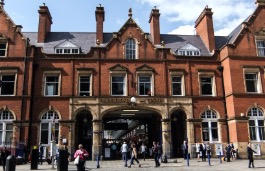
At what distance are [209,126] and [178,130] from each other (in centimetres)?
412

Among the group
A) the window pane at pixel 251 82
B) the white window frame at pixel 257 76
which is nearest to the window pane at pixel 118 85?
the white window frame at pixel 257 76

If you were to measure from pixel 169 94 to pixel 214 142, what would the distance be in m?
6.55

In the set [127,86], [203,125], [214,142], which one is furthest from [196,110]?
[127,86]

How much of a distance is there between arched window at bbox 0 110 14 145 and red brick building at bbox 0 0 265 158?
0.09 metres

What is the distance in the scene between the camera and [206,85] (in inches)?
1227

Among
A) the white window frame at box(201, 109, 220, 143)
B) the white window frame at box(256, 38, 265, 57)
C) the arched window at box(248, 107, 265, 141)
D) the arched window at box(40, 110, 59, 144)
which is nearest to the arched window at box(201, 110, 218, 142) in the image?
the white window frame at box(201, 109, 220, 143)

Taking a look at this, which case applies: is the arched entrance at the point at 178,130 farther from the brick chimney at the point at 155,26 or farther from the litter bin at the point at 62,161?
the litter bin at the point at 62,161

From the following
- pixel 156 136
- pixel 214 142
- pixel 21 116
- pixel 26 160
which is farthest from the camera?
pixel 156 136

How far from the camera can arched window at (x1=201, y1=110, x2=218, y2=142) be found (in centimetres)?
2958

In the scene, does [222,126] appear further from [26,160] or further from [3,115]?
[3,115]

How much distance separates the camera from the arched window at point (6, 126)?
89.9ft

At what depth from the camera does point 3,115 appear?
27906 mm

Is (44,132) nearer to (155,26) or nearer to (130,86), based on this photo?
(130,86)

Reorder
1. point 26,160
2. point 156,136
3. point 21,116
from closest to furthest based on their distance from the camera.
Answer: point 26,160, point 21,116, point 156,136
